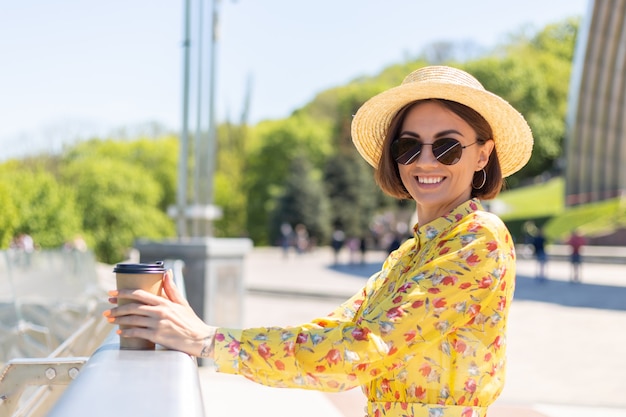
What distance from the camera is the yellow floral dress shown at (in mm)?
1775

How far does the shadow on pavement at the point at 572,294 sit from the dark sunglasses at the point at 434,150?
14843 millimetres

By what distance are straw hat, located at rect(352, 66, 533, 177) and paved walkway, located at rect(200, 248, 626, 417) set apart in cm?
302

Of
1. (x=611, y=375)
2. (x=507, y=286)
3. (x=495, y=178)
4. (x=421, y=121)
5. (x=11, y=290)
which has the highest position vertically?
(x=421, y=121)

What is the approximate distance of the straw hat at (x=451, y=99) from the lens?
6.93 ft

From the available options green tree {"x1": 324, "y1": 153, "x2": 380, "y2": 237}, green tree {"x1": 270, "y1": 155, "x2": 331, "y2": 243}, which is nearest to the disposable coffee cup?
green tree {"x1": 270, "y1": 155, "x2": 331, "y2": 243}

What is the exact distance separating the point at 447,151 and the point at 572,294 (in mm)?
17784

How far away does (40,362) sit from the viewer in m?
2.15

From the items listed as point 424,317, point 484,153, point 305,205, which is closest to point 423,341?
point 424,317

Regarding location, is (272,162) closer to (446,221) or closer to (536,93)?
(536,93)

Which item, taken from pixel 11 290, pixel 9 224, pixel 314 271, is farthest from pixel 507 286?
pixel 314 271

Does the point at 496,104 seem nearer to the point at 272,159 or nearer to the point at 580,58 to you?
the point at 580,58

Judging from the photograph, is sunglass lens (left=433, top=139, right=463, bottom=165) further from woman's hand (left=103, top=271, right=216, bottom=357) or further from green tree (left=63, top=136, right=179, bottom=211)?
green tree (left=63, top=136, right=179, bottom=211)

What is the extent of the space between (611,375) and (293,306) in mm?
8963

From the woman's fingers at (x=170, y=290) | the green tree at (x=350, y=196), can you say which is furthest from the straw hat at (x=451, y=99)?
the green tree at (x=350, y=196)
